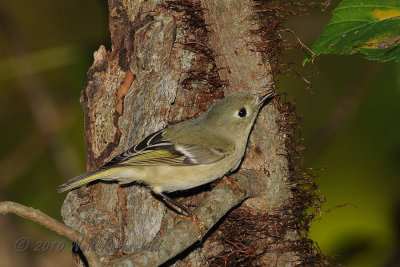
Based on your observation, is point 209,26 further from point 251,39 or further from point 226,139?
point 226,139

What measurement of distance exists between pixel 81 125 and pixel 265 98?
2663 mm

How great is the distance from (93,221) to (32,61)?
100 inches

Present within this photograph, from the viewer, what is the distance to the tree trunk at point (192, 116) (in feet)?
10.8

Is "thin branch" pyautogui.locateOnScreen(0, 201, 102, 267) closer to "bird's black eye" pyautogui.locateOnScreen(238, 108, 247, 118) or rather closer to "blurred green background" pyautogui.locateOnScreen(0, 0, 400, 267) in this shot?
"bird's black eye" pyautogui.locateOnScreen(238, 108, 247, 118)

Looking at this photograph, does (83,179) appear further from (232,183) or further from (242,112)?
(242,112)

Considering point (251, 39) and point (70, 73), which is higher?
point (251, 39)

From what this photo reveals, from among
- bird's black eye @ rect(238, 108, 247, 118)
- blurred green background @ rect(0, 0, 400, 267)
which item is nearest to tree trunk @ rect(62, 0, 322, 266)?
bird's black eye @ rect(238, 108, 247, 118)

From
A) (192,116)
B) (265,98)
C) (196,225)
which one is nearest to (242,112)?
(265,98)

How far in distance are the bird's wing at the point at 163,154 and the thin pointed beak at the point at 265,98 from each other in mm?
448

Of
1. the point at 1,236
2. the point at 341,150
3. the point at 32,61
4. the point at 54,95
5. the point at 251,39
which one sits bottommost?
the point at 1,236

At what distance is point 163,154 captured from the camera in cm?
368

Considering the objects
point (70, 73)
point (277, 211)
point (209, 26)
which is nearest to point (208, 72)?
point (209, 26)

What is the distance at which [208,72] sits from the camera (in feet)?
11.8

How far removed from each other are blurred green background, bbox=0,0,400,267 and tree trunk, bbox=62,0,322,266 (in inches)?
38.6
